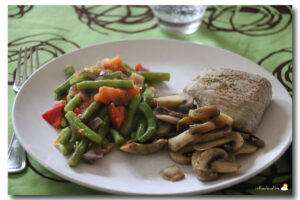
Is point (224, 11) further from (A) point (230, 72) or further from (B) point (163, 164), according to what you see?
(B) point (163, 164)

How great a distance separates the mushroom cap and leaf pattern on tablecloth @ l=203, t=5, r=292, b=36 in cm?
254

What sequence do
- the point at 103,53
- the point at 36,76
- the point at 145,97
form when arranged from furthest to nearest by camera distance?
the point at 103,53 → the point at 36,76 → the point at 145,97

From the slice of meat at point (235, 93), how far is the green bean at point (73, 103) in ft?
3.27

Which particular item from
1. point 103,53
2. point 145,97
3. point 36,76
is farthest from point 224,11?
point 36,76

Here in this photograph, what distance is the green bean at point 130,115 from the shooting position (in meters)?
3.32

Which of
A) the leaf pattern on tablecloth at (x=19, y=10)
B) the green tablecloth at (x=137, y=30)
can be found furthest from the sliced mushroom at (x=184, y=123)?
the leaf pattern on tablecloth at (x=19, y=10)

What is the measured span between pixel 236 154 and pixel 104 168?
1034mm

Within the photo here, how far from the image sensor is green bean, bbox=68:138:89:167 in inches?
118

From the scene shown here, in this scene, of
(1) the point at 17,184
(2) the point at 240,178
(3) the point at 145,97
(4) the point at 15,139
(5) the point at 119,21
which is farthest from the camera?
(5) the point at 119,21

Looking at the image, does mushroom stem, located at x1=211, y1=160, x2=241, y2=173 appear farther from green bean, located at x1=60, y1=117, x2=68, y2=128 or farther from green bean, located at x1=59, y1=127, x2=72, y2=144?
green bean, located at x1=60, y1=117, x2=68, y2=128

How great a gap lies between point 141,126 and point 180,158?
464 mm

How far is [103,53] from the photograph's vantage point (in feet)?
14.1

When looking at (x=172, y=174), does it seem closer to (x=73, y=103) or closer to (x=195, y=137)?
(x=195, y=137)

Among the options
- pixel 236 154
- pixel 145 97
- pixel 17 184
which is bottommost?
pixel 17 184
